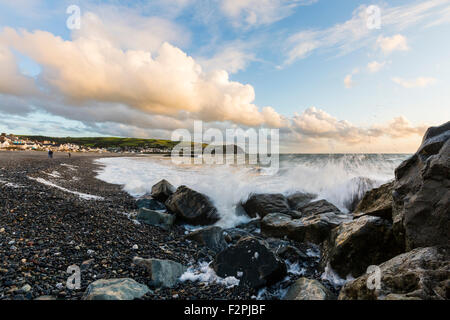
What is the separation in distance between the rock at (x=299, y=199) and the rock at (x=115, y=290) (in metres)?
9.02

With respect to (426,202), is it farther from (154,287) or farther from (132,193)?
(132,193)

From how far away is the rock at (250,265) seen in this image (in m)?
4.59

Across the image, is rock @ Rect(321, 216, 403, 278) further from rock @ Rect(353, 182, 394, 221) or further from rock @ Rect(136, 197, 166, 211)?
rock @ Rect(136, 197, 166, 211)

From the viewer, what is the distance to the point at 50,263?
4273mm

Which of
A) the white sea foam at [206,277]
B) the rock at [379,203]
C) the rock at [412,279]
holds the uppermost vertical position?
the rock at [379,203]

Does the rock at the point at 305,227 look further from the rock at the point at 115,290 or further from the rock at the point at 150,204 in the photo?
the rock at the point at 150,204

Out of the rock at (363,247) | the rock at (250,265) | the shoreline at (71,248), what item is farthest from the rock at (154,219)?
the rock at (363,247)

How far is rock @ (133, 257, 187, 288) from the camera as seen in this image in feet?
14.1

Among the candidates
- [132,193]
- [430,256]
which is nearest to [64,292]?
[430,256]

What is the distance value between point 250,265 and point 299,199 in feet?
25.7

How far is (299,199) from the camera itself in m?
11.8

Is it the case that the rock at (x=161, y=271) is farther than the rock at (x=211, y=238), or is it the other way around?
the rock at (x=211, y=238)

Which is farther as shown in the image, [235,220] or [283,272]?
[235,220]
